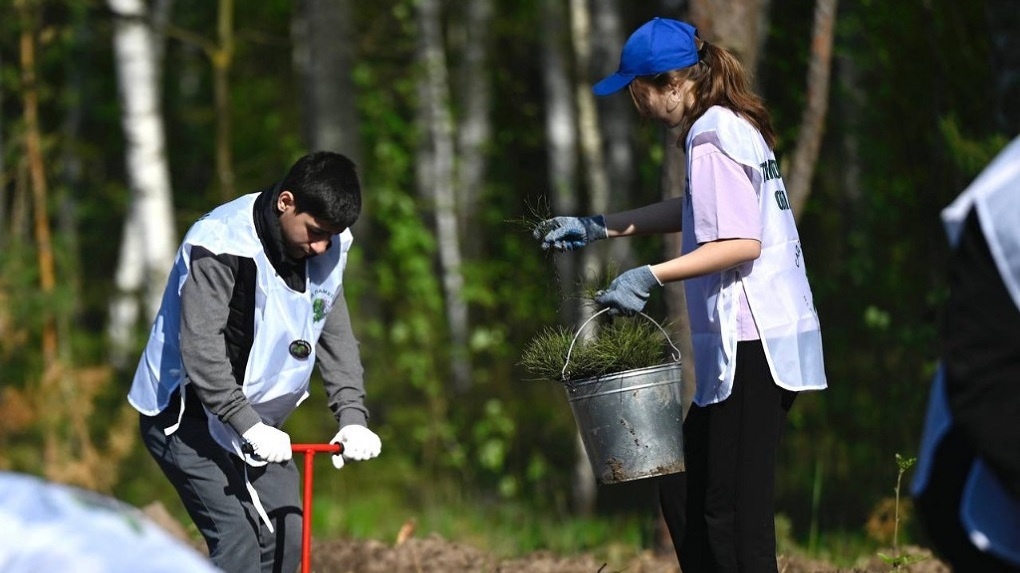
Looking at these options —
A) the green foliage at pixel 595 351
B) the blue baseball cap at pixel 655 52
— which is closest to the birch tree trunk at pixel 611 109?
the green foliage at pixel 595 351

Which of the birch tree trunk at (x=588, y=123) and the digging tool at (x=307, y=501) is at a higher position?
the birch tree trunk at (x=588, y=123)

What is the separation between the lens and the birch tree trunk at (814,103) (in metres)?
6.88

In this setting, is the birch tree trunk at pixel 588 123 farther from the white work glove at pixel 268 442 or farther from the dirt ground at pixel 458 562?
the white work glove at pixel 268 442

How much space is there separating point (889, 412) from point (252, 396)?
19.9 feet

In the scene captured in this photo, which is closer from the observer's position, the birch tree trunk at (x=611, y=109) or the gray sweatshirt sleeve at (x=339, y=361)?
the gray sweatshirt sleeve at (x=339, y=361)

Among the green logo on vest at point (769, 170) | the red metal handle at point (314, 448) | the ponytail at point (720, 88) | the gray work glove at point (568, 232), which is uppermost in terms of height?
the ponytail at point (720, 88)

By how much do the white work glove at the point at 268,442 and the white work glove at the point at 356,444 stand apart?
20 centimetres

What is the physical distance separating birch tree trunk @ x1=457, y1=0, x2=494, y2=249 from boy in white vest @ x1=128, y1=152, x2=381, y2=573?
37.8 feet

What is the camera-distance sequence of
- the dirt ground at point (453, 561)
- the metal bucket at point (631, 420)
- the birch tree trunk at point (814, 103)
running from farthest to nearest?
the birch tree trunk at point (814, 103) < the dirt ground at point (453, 561) < the metal bucket at point (631, 420)

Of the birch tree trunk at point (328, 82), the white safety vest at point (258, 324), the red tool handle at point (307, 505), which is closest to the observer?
A: the red tool handle at point (307, 505)

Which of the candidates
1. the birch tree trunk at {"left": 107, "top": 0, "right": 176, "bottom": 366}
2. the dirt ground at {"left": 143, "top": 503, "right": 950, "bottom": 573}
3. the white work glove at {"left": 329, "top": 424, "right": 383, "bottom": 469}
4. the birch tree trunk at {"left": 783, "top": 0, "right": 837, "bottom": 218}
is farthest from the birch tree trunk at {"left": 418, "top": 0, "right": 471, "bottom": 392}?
the white work glove at {"left": 329, "top": 424, "right": 383, "bottom": 469}

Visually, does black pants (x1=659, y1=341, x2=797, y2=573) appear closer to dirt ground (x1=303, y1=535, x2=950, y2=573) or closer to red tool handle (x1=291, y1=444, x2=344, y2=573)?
red tool handle (x1=291, y1=444, x2=344, y2=573)

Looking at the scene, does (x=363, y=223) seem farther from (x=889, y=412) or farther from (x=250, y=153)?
(x=250, y=153)

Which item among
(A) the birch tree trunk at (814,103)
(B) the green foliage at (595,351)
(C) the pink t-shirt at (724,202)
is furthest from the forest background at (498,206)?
(C) the pink t-shirt at (724,202)
